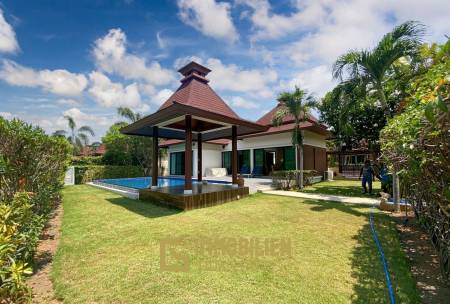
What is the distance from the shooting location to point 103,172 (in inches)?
786

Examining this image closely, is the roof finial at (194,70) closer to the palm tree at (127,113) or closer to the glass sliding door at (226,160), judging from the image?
the glass sliding door at (226,160)

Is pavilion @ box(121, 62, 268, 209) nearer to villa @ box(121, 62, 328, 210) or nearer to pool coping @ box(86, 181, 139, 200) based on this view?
villa @ box(121, 62, 328, 210)

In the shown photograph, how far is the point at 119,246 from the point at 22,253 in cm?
170

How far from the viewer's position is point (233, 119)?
9547mm

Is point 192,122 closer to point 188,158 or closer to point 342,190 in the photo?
point 188,158

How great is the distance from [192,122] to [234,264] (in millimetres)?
8468

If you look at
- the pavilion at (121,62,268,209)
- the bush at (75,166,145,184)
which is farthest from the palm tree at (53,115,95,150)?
the pavilion at (121,62,268,209)

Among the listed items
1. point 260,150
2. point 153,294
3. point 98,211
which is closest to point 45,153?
point 98,211

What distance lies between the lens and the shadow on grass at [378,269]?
10.0ft

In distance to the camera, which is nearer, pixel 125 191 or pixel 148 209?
pixel 148 209

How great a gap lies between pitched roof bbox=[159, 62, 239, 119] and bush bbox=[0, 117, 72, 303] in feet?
18.5

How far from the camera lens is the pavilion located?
343 inches

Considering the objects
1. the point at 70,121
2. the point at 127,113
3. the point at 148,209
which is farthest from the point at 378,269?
the point at 70,121

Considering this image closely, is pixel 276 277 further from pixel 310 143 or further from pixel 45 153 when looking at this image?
pixel 310 143
